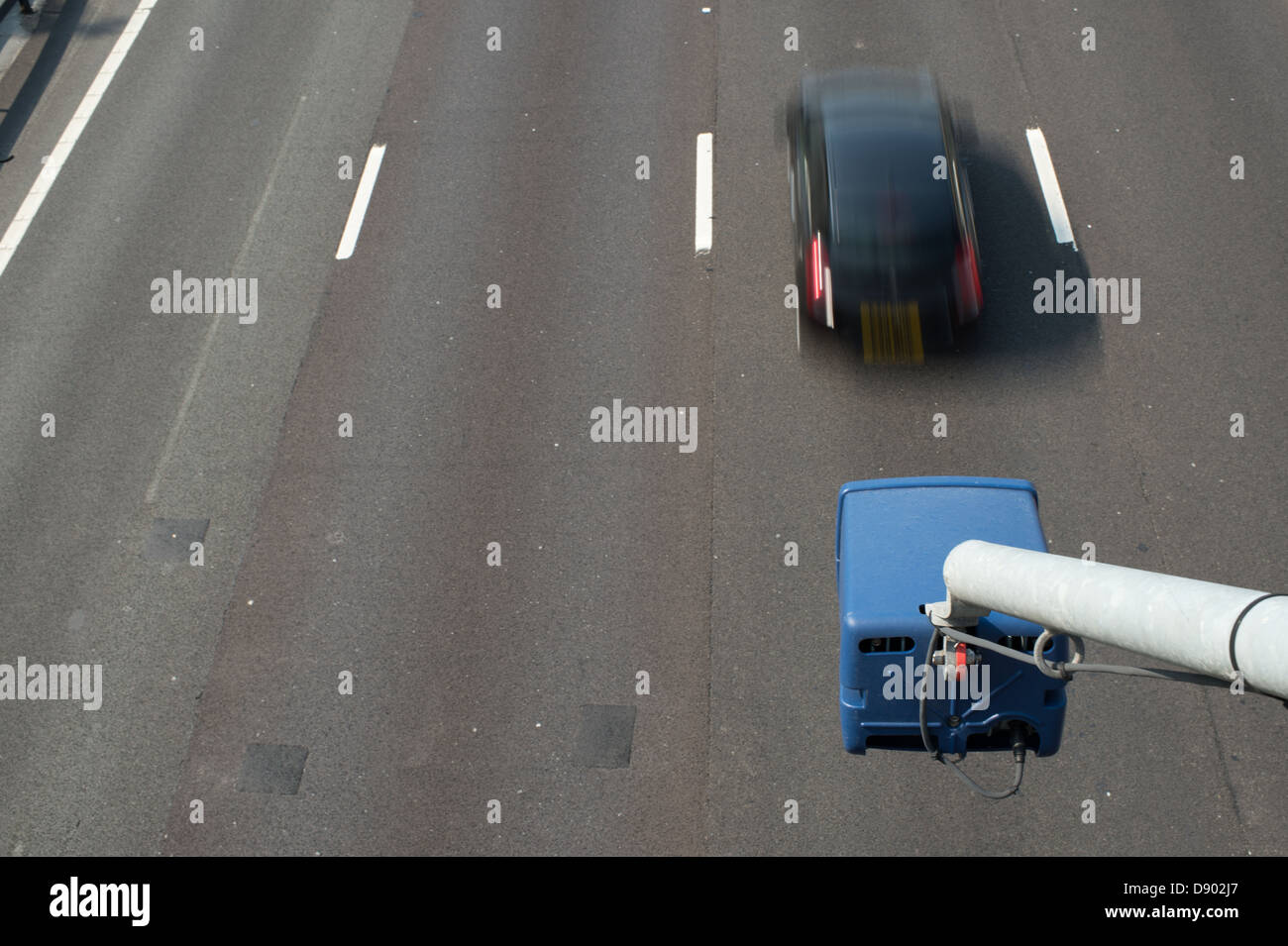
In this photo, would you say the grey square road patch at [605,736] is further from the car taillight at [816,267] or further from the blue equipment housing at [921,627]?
the car taillight at [816,267]

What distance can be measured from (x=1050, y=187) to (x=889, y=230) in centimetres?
328

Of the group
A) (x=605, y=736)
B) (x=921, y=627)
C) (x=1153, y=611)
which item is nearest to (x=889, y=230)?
(x=921, y=627)

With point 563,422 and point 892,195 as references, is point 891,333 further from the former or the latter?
point 563,422

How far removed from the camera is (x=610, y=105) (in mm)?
15352

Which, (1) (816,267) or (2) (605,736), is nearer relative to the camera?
(2) (605,736)

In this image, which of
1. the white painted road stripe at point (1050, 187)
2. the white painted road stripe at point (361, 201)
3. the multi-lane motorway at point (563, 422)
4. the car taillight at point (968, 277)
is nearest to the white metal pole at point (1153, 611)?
the multi-lane motorway at point (563, 422)

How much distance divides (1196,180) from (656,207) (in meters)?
6.12

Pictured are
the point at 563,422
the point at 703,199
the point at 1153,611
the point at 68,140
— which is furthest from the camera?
the point at 68,140

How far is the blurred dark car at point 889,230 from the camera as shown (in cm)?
1162

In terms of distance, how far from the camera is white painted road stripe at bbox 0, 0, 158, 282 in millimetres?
14508

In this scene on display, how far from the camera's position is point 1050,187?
1376 cm
